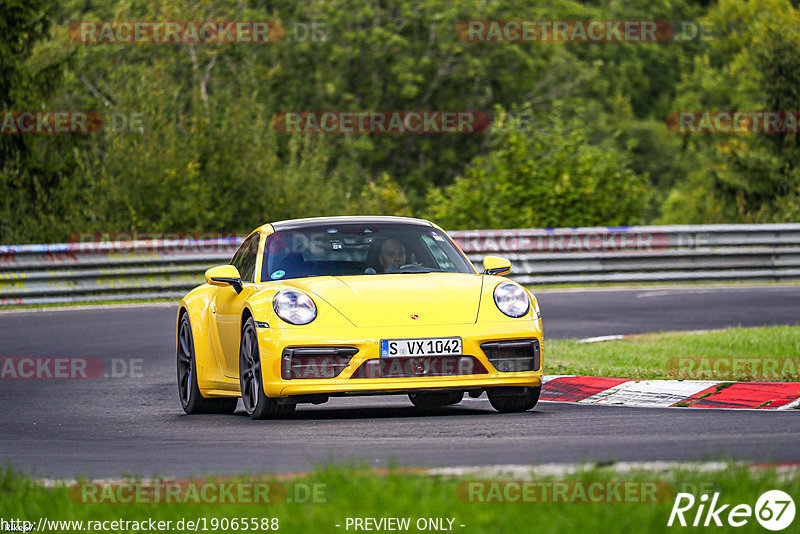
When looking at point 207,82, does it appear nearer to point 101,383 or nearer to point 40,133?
point 40,133

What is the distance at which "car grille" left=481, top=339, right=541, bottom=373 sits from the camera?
9.28 m

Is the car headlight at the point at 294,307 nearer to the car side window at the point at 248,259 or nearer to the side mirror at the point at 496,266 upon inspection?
the car side window at the point at 248,259

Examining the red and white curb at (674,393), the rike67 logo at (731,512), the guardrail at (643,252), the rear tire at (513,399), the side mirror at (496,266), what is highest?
the side mirror at (496,266)

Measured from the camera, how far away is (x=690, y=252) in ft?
80.9

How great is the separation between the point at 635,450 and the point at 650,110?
70.3m

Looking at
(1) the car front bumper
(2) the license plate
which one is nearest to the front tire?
(1) the car front bumper

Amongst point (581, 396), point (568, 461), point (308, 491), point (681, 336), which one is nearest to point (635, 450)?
point (568, 461)

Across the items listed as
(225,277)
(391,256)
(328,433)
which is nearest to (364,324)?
(328,433)

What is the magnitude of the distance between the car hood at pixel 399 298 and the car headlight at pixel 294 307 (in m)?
0.11

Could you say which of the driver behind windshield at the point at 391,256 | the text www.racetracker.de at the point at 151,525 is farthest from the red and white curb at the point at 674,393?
the text www.racetracker.de at the point at 151,525

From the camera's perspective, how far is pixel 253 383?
379 inches

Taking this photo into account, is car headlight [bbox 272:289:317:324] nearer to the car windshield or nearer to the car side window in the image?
the car windshield

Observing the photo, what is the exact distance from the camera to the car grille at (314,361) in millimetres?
9078

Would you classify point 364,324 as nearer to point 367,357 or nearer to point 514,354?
point 367,357
